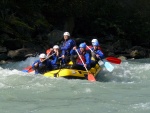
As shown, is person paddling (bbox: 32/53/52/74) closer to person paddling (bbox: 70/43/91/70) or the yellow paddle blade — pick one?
person paddling (bbox: 70/43/91/70)

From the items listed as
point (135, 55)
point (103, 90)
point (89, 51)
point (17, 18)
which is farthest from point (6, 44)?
point (103, 90)

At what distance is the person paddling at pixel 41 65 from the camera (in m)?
12.0

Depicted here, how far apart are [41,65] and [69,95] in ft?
10.4

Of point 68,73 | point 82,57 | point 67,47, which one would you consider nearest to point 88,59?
point 82,57

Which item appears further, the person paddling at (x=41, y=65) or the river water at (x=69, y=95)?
the person paddling at (x=41, y=65)

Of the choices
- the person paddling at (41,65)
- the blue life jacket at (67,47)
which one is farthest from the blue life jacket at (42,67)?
the blue life jacket at (67,47)

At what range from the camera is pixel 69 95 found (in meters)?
9.12

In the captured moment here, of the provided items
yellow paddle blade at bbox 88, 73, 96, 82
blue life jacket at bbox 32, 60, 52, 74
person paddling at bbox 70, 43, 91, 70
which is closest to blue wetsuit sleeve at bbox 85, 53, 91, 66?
person paddling at bbox 70, 43, 91, 70

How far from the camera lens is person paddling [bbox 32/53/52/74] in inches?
472

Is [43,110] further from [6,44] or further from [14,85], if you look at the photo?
[6,44]

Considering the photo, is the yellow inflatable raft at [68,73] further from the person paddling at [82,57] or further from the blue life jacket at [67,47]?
the blue life jacket at [67,47]

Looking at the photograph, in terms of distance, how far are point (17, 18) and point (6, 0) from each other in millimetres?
992

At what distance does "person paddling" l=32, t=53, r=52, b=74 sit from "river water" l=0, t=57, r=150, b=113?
0.58 metres

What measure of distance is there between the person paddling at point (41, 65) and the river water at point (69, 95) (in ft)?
1.89
